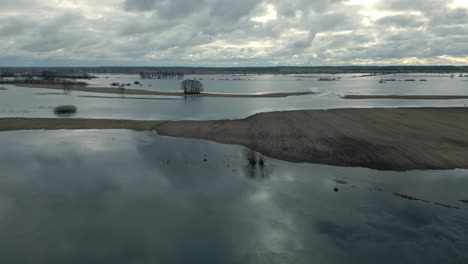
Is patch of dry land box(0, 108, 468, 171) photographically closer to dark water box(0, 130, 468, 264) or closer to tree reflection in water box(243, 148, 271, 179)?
tree reflection in water box(243, 148, 271, 179)

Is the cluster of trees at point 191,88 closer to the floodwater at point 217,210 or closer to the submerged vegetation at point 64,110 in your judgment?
the submerged vegetation at point 64,110

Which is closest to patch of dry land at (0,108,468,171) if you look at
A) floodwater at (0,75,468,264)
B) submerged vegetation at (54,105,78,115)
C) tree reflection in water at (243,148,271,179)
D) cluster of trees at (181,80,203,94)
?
tree reflection in water at (243,148,271,179)

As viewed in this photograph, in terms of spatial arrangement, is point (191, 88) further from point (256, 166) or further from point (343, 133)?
point (256, 166)

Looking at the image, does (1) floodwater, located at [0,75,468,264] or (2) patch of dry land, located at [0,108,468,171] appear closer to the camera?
(1) floodwater, located at [0,75,468,264]

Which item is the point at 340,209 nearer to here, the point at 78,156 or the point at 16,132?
the point at 78,156

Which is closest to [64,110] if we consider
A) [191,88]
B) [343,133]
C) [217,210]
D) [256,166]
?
[256,166]

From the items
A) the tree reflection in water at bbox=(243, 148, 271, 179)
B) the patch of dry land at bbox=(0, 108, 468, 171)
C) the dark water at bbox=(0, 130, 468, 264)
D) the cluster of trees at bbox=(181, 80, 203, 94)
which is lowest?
the dark water at bbox=(0, 130, 468, 264)
